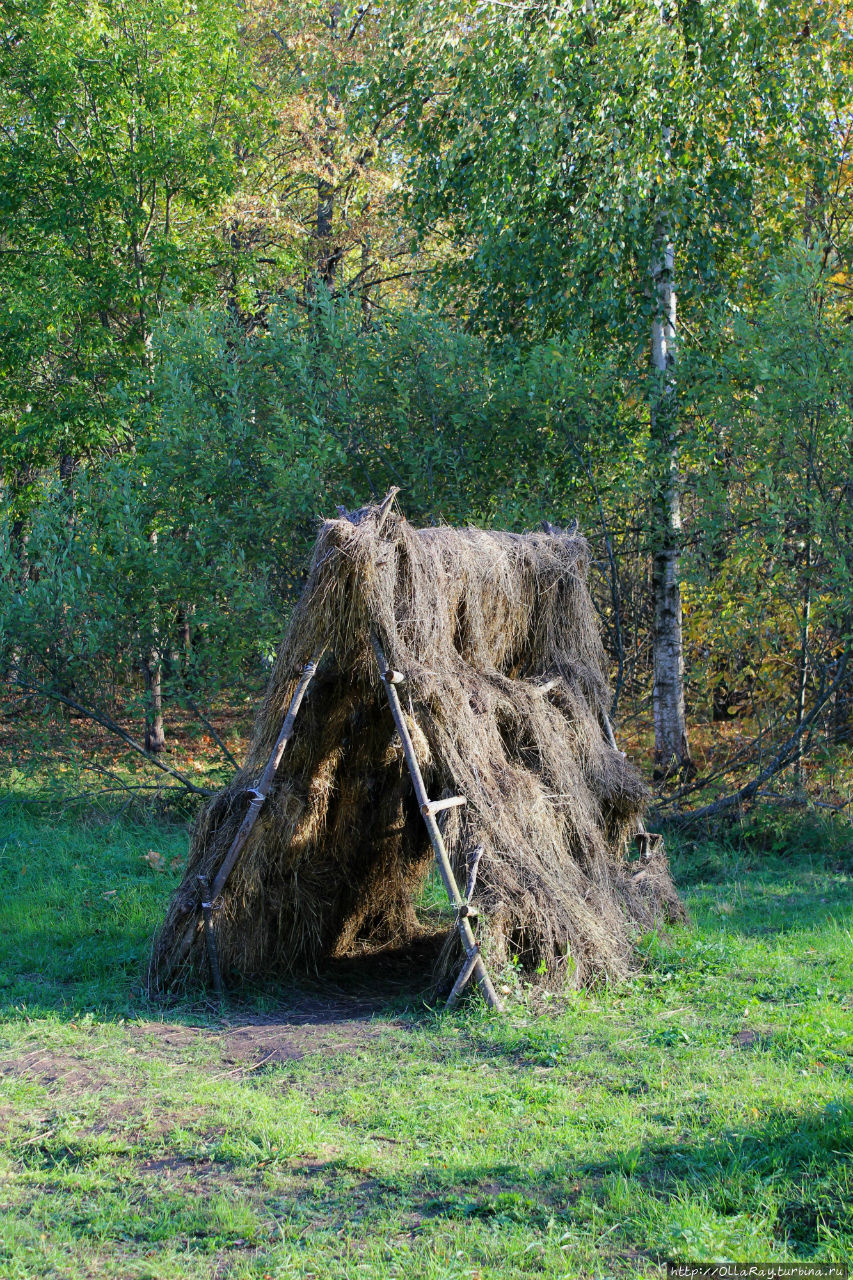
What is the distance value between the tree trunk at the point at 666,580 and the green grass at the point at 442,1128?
13.5 ft

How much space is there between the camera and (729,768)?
1085cm

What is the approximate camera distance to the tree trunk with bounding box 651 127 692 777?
1085cm

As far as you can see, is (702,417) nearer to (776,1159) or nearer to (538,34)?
(538,34)

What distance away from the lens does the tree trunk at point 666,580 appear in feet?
35.6

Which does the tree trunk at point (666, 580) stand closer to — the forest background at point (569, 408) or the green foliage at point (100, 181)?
the forest background at point (569, 408)

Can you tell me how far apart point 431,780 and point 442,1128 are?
2387 mm

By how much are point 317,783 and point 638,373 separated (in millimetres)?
6219

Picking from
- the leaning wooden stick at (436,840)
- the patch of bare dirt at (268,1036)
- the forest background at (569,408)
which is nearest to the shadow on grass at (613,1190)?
the patch of bare dirt at (268,1036)

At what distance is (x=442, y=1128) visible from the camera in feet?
14.5

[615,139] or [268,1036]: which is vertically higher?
[615,139]

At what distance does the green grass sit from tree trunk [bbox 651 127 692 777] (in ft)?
13.5

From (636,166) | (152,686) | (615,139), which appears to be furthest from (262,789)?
(615,139)

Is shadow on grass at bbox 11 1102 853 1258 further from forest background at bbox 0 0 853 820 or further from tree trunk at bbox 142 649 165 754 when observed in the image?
tree trunk at bbox 142 649 165 754

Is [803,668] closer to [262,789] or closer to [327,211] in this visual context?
[262,789]
